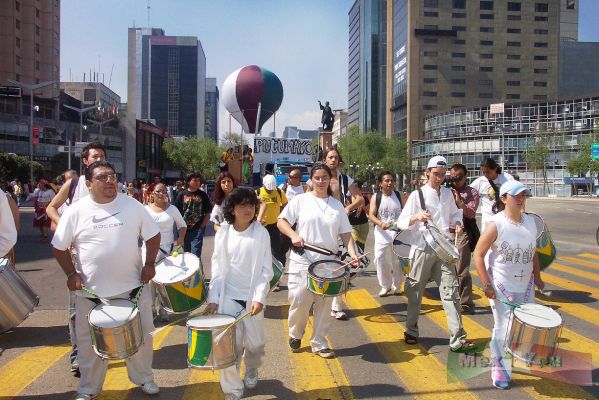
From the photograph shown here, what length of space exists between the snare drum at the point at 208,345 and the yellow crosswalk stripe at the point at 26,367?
6.13ft

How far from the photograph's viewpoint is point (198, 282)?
17.4ft

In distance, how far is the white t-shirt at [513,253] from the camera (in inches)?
187

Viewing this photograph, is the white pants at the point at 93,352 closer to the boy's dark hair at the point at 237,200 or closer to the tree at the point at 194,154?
the boy's dark hair at the point at 237,200

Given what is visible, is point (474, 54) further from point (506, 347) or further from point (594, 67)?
point (506, 347)

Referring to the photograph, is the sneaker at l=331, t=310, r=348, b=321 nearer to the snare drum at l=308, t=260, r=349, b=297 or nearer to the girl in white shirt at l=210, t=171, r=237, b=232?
the snare drum at l=308, t=260, r=349, b=297

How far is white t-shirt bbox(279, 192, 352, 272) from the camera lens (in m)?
5.65

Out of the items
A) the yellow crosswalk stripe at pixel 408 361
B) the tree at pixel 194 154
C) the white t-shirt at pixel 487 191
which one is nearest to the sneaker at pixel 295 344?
the yellow crosswalk stripe at pixel 408 361

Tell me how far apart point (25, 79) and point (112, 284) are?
81.4 meters

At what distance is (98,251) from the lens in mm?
4273

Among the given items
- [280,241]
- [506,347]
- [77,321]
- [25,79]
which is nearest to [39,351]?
[77,321]

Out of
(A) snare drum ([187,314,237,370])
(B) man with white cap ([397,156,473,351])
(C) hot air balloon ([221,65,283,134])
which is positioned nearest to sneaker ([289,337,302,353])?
(B) man with white cap ([397,156,473,351])

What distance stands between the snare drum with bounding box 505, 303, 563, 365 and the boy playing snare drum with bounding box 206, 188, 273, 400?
2.05 metres

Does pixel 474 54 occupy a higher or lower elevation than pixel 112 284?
higher

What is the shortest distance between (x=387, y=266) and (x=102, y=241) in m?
5.60
